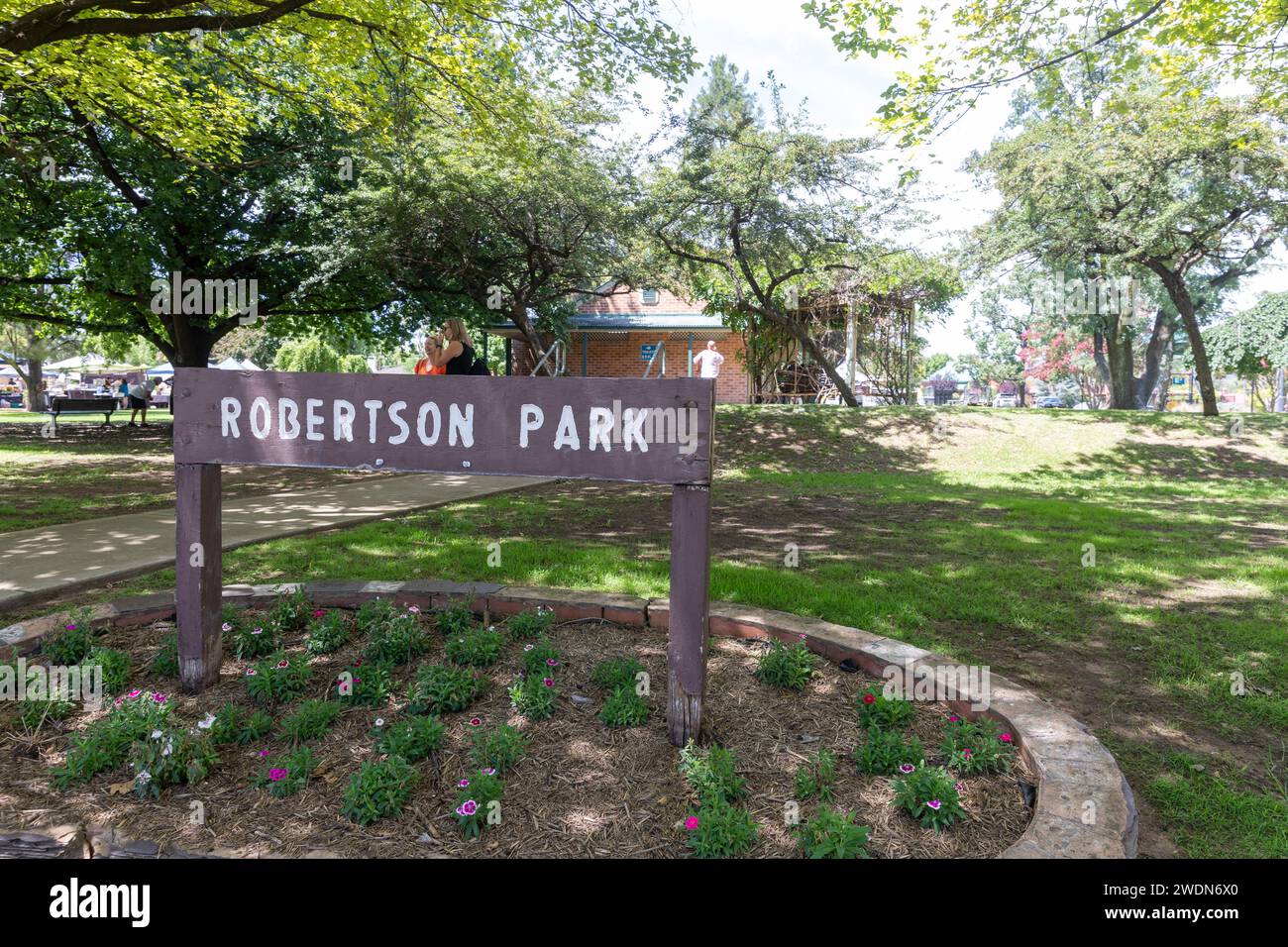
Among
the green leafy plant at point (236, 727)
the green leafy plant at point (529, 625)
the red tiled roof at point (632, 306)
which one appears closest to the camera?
the green leafy plant at point (236, 727)

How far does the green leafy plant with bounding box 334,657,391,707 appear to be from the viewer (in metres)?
3.11

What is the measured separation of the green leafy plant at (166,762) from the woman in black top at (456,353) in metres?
4.91

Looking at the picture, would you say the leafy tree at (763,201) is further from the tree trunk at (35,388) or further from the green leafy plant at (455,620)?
the tree trunk at (35,388)

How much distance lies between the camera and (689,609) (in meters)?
2.75

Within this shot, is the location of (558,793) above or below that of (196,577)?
below

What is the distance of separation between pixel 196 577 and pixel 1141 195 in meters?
18.6

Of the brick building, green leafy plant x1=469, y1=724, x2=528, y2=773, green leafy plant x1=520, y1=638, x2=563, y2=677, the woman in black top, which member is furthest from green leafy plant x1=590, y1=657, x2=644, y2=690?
the brick building

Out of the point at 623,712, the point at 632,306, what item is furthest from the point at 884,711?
the point at 632,306

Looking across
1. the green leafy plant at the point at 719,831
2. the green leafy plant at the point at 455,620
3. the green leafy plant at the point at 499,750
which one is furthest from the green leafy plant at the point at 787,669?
the green leafy plant at the point at 455,620

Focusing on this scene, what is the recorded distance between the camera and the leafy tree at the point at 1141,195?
15188 millimetres

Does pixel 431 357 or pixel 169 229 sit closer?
pixel 431 357

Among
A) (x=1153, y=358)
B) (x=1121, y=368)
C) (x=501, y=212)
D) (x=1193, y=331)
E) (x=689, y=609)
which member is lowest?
(x=689, y=609)

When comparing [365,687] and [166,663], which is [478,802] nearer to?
[365,687]

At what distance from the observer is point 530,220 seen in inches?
619
